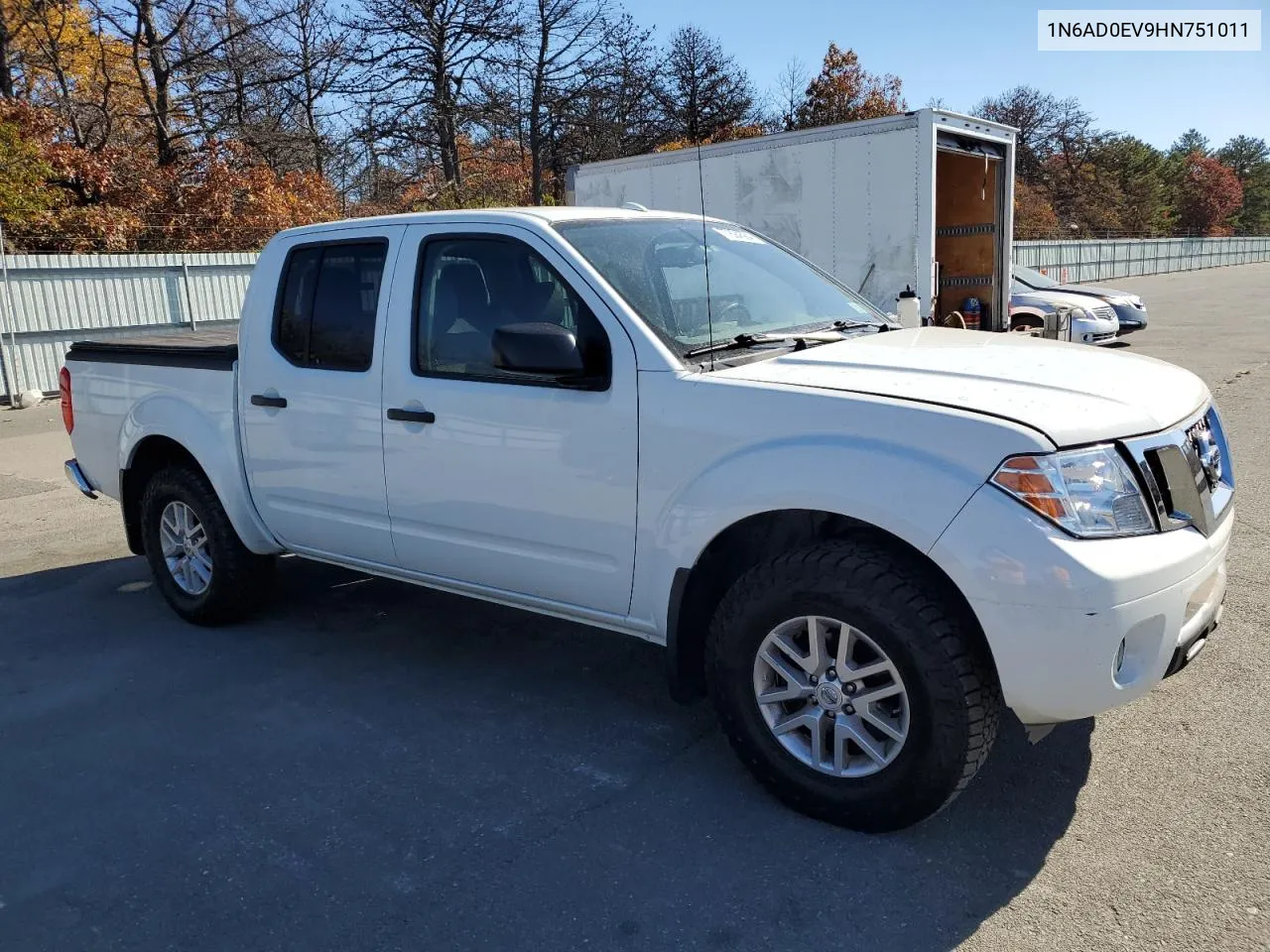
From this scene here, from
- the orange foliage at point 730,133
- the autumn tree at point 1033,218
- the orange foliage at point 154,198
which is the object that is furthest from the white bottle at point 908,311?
the autumn tree at point 1033,218

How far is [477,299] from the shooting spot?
4094mm

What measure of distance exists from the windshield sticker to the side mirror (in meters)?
1.29

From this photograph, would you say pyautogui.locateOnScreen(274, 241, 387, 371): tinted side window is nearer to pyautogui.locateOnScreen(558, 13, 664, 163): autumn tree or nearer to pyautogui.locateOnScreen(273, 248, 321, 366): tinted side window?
pyautogui.locateOnScreen(273, 248, 321, 366): tinted side window

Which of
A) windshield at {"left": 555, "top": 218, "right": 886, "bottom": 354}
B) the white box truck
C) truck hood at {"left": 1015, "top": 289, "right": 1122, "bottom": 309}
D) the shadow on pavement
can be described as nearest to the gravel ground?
the shadow on pavement

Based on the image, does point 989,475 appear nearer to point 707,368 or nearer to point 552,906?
point 707,368

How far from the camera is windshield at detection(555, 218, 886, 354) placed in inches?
148

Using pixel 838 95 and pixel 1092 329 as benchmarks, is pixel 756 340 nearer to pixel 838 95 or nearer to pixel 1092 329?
pixel 1092 329

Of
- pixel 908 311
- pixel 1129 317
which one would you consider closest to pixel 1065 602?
pixel 908 311

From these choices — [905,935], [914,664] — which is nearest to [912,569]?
[914,664]

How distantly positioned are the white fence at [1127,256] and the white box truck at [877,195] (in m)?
22.9

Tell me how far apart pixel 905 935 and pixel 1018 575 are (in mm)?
998

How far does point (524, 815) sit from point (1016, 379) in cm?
211

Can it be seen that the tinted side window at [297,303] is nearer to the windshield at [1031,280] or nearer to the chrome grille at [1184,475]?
the chrome grille at [1184,475]

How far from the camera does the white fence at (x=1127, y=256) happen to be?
35125mm
